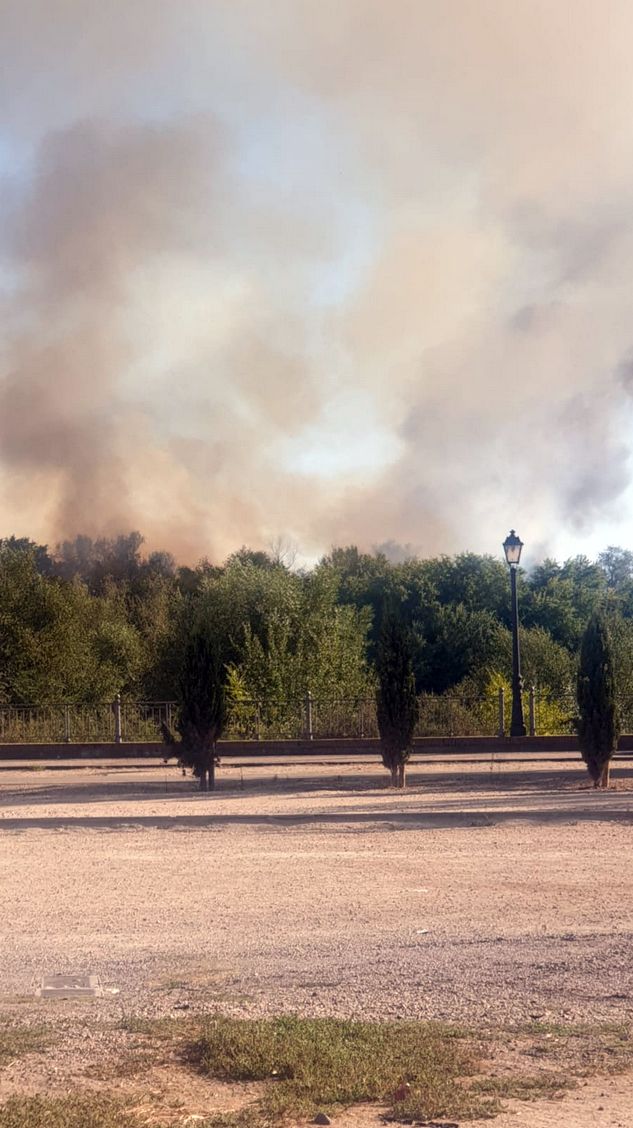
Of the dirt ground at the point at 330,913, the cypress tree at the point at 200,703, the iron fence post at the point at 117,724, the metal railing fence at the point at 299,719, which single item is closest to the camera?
the dirt ground at the point at 330,913

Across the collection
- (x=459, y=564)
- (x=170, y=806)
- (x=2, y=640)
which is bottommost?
(x=170, y=806)

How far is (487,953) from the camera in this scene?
7.24 m

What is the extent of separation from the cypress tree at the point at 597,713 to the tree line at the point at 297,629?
8935 millimetres

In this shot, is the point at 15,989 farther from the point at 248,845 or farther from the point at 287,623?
the point at 287,623

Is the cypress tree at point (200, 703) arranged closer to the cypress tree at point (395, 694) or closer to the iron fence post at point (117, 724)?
the cypress tree at point (395, 694)

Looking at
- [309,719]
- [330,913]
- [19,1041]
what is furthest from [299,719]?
[19,1041]

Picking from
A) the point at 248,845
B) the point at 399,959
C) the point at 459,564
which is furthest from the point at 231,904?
the point at 459,564

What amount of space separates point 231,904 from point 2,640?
38222 millimetres

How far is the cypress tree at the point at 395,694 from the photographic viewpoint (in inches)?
784

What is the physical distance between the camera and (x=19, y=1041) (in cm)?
544

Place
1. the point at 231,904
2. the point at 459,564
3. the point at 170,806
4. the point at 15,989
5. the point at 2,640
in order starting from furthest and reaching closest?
the point at 459,564, the point at 2,640, the point at 170,806, the point at 231,904, the point at 15,989

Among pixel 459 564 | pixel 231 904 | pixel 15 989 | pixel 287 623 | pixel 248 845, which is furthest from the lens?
pixel 459 564

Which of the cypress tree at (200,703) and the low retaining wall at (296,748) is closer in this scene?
the cypress tree at (200,703)

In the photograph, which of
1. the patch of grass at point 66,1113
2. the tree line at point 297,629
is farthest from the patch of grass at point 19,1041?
the tree line at point 297,629
